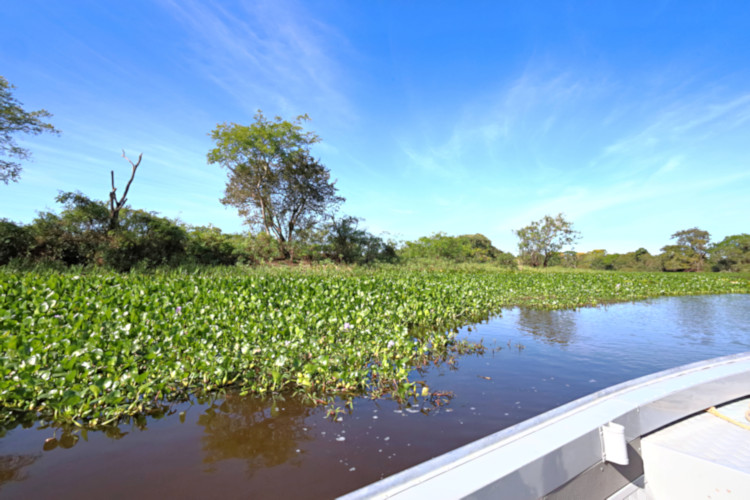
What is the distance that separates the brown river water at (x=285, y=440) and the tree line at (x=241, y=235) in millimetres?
10822

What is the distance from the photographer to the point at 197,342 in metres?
4.06

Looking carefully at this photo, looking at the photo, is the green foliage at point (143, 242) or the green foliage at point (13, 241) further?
the green foliage at point (143, 242)

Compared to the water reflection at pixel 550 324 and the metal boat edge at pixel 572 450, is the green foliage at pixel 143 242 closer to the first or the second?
the water reflection at pixel 550 324

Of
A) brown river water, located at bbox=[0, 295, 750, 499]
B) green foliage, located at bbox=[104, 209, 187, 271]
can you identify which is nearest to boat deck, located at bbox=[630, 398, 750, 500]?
brown river water, located at bbox=[0, 295, 750, 499]

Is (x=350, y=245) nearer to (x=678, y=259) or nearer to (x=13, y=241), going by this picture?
(x=13, y=241)

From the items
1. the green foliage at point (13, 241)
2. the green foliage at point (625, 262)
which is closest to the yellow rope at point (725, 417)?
the green foliage at point (13, 241)

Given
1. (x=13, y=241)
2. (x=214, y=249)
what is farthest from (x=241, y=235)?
(x=13, y=241)

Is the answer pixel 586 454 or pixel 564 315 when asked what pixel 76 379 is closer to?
pixel 586 454

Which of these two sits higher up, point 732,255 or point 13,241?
point 732,255

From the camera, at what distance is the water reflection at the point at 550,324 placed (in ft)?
20.4

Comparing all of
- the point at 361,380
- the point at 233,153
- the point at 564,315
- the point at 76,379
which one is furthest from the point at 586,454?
the point at 233,153

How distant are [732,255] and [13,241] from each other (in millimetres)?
→ 53733

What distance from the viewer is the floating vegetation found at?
301 cm

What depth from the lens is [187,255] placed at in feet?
48.6
